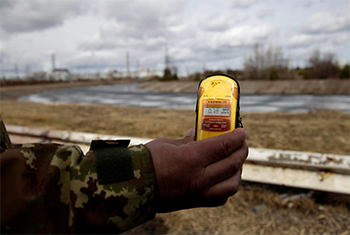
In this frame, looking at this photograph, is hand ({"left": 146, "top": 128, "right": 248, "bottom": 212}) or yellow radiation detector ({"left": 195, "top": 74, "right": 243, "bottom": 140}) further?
yellow radiation detector ({"left": 195, "top": 74, "right": 243, "bottom": 140})

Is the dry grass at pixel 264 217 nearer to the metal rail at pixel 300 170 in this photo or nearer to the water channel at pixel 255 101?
the metal rail at pixel 300 170

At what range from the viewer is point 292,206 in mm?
3084

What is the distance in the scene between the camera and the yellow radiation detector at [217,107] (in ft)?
5.36

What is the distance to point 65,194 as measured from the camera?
1.14 metres

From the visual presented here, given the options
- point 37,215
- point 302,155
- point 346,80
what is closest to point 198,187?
point 37,215

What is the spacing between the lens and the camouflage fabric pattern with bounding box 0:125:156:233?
1.06m

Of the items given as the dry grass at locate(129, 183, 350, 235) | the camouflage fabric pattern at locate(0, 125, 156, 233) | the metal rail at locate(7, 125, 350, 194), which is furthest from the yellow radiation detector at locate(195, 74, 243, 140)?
the metal rail at locate(7, 125, 350, 194)

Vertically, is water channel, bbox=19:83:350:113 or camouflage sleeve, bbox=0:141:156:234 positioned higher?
camouflage sleeve, bbox=0:141:156:234

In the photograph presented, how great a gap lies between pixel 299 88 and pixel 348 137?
89.3 feet

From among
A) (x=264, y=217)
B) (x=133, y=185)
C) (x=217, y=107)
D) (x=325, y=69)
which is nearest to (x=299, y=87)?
(x=325, y=69)

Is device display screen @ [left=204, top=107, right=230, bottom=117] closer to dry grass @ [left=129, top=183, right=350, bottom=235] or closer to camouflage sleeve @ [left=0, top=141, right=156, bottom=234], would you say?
camouflage sleeve @ [left=0, top=141, right=156, bottom=234]

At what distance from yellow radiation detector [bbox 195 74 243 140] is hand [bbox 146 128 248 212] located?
187 millimetres

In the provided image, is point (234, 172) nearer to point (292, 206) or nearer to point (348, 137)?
point (292, 206)

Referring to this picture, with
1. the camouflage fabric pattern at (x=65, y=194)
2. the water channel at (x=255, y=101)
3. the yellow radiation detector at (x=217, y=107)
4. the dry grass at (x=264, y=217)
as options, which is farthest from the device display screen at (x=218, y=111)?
the water channel at (x=255, y=101)
